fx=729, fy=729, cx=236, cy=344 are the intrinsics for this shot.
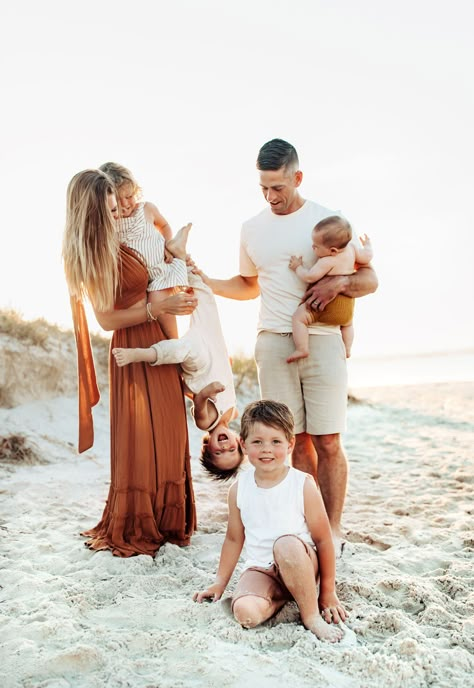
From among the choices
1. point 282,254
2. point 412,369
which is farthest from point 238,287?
point 412,369

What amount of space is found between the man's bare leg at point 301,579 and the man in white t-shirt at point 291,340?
1.18 meters

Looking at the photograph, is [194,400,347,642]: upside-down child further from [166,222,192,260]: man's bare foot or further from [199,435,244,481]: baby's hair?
[166,222,192,260]: man's bare foot

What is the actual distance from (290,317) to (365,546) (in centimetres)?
140

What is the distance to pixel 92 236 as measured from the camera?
3.86m

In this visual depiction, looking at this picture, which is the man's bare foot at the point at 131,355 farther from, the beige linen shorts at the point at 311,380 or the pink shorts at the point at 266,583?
the pink shorts at the point at 266,583

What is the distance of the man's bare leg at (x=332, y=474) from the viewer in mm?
4168

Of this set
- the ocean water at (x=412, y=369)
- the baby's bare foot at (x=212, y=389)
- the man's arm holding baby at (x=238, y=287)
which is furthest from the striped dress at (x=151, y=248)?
the ocean water at (x=412, y=369)

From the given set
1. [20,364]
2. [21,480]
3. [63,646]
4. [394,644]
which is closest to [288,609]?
[394,644]

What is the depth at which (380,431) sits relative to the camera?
29.7 ft

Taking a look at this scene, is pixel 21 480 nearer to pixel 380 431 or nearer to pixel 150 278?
pixel 150 278

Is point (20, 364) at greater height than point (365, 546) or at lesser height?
greater

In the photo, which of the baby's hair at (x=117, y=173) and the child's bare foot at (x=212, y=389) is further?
the child's bare foot at (x=212, y=389)

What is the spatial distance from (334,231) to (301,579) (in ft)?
6.15

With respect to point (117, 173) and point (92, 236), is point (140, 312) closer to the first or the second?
point (92, 236)
